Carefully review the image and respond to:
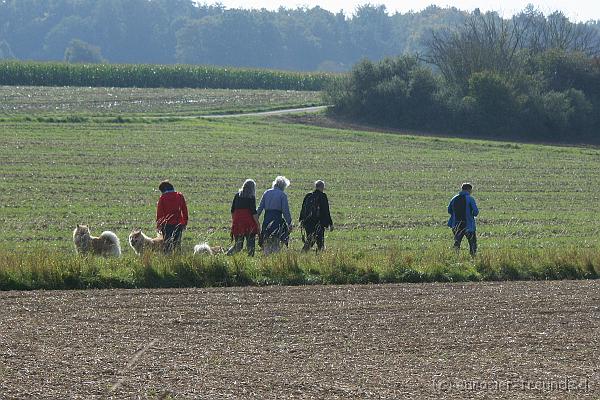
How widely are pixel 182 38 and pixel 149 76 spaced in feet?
332

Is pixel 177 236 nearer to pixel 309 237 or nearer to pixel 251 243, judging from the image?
pixel 251 243

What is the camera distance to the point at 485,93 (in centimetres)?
5606

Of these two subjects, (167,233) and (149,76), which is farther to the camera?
(149,76)

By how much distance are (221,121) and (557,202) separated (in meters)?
25.6

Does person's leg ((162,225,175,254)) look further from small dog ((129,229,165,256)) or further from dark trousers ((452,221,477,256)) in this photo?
dark trousers ((452,221,477,256))

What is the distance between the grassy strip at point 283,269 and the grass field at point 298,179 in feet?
2.26

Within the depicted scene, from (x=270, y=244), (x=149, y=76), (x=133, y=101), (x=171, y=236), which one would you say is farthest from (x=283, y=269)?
(x=149, y=76)

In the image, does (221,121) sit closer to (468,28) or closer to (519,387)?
(468,28)

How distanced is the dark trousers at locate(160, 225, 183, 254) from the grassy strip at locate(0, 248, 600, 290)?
1289mm

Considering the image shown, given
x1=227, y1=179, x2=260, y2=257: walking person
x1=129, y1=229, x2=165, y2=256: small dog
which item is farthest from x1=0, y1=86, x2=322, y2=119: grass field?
x1=227, y1=179, x2=260, y2=257: walking person

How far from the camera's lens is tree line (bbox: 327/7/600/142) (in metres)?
55.9

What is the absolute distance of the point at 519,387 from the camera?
29.9ft

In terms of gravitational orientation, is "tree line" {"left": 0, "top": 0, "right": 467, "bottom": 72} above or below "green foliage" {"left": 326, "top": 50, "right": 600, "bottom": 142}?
above

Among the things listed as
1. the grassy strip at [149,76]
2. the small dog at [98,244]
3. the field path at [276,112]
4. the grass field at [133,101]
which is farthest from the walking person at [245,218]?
the grassy strip at [149,76]
